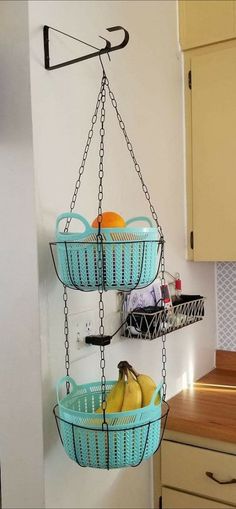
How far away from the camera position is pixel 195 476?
1.70 m

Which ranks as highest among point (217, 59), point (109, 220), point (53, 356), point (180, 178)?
point (217, 59)

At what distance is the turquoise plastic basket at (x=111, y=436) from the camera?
1.15 m

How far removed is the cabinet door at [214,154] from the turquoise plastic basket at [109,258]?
34.9 inches

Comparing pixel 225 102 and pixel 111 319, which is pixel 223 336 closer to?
pixel 111 319

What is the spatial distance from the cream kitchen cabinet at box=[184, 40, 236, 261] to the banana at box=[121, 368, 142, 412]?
91 centimetres

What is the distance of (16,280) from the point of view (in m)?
1.34

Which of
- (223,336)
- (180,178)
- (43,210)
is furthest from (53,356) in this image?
(223,336)

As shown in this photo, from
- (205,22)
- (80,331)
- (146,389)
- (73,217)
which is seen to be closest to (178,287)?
(80,331)

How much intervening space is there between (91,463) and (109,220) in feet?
2.04

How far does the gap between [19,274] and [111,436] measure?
507 mm

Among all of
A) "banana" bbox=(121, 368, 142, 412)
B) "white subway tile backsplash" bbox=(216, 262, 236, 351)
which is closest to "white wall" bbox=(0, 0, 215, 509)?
"white subway tile backsplash" bbox=(216, 262, 236, 351)

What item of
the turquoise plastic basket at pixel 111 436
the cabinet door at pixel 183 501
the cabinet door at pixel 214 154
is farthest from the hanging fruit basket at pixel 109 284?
the cabinet door at pixel 214 154

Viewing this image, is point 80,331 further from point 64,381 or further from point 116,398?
point 116,398

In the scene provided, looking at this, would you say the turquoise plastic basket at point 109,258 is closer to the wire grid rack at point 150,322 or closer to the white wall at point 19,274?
the white wall at point 19,274
